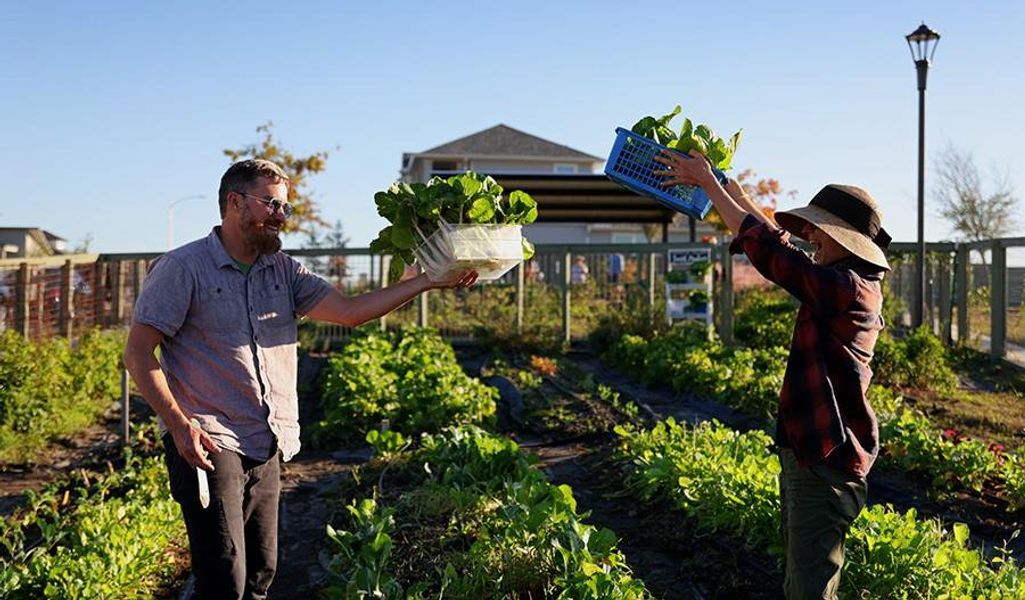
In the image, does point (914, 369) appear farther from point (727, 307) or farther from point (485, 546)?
point (485, 546)

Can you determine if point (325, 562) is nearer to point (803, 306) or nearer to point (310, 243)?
point (803, 306)

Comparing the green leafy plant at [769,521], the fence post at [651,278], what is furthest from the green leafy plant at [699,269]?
the green leafy plant at [769,521]

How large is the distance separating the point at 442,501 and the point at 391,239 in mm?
1962

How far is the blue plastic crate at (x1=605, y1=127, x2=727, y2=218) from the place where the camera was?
4.40 meters

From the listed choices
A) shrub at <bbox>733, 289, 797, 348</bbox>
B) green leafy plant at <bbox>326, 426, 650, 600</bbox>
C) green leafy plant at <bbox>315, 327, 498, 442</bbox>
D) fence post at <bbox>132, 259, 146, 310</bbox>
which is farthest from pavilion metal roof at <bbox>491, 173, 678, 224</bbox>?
green leafy plant at <bbox>326, 426, 650, 600</bbox>

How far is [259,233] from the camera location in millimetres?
3898

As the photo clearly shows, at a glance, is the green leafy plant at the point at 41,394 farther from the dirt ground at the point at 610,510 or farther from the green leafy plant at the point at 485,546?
the green leafy plant at the point at 485,546

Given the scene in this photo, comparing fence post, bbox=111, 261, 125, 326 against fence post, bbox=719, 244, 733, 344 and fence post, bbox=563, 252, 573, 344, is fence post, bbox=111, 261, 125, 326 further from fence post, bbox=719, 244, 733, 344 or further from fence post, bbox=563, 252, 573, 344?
fence post, bbox=719, 244, 733, 344

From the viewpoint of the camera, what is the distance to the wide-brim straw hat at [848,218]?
144 inches

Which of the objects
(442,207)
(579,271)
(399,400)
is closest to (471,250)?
(442,207)

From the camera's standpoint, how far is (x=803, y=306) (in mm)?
3699

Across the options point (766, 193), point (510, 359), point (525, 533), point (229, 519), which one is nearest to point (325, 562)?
point (525, 533)

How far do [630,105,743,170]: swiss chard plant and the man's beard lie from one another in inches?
62.0

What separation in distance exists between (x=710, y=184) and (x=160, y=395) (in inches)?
82.7
